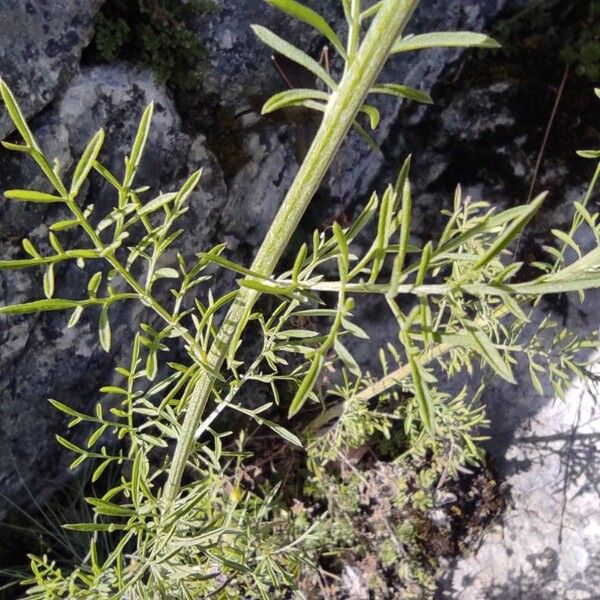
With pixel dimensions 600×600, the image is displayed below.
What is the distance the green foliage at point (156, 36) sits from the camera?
4.75 ft

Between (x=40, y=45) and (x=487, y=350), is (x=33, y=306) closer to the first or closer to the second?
(x=487, y=350)

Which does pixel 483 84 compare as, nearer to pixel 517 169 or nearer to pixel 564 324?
pixel 517 169

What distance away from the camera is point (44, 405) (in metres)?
1.60

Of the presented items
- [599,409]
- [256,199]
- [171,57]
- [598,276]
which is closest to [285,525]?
[256,199]

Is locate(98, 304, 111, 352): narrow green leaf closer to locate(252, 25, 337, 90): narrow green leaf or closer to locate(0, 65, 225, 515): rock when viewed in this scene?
locate(252, 25, 337, 90): narrow green leaf

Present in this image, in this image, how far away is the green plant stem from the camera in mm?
580

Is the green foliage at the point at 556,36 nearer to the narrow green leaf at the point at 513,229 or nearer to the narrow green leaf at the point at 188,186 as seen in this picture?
the narrow green leaf at the point at 188,186

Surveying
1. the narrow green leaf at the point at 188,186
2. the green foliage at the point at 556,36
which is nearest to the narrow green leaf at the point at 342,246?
the narrow green leaf at the point at 188,186

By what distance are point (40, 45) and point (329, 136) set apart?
944 mm

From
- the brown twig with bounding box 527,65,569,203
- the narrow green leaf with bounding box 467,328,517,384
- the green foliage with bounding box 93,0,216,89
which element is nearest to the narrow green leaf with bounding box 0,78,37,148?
the narrow green leaf with bounding box 467,328,517,384

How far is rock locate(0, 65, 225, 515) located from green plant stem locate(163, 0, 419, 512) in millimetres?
719

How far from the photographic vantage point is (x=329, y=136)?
645 millimetres

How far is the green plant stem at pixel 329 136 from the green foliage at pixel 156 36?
2.94 ft

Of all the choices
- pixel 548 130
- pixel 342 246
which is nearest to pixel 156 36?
pixel 342 246
